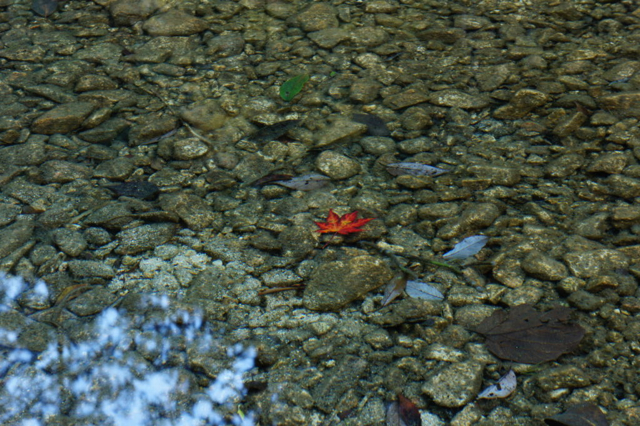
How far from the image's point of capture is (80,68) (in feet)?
9.25

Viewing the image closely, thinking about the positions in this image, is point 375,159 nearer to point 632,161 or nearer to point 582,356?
point 632,161

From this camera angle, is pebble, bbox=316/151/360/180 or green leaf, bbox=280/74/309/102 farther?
green leaf, bbox=280/74/309/102

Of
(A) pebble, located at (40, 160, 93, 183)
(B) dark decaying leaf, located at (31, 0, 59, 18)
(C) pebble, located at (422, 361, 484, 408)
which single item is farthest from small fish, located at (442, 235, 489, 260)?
(B) dark decaying leaf, located at (31, 0, 59, 18)

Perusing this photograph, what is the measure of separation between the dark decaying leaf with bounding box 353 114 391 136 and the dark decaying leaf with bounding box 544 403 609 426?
131cm

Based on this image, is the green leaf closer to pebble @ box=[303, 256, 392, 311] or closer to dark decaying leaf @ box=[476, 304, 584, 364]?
pebble @ box=[303, 256, 392, 311]

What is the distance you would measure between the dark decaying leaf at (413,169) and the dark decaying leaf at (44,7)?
2031mm

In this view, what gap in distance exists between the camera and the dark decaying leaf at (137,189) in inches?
87.1

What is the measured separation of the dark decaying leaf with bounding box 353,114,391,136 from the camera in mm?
2488

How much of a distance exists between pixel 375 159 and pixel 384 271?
62cm

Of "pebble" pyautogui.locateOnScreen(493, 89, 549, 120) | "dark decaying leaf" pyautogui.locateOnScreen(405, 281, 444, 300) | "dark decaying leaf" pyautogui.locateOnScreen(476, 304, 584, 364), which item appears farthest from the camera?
"pebble" pyautogui.locateOnScreen(493, 89, 549, 120)

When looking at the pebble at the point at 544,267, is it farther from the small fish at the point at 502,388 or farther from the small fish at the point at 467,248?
the small fish at the point at 502,388

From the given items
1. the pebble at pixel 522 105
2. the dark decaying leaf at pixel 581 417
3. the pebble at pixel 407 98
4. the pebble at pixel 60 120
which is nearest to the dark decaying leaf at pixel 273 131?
the pebble at pixel 407 98

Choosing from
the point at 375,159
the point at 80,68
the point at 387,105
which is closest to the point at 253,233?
the point at 375,159

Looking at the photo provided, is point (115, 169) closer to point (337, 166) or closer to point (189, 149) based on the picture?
point (189, 149)
